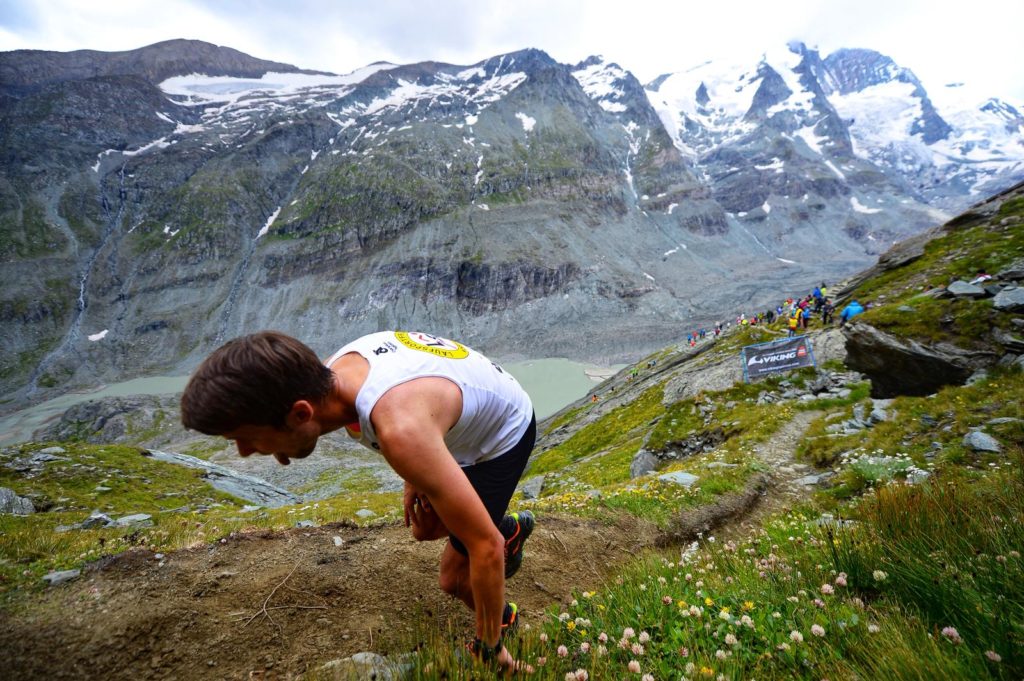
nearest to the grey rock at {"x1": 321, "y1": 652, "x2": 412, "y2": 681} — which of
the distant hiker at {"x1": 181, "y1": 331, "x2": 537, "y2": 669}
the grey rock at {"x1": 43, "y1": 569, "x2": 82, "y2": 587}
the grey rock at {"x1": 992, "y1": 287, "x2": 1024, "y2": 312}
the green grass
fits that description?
the distant hiker at {"x1": 181, "y1": 331, "x2": 537, "y2": 669}

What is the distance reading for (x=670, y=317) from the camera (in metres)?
152

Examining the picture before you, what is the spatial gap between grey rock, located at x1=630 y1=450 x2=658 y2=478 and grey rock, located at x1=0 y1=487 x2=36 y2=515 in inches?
811

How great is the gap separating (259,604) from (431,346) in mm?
3472

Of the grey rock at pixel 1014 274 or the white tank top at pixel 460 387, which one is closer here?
the white tank top at pixel 460 387

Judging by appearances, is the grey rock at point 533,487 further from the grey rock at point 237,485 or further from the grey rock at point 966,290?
the grey rock at point 966,290

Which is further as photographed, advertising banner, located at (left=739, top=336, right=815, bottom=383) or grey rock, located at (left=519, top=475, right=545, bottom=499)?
grey rock, located at (left=519, top=475, right=545, bottom=499)

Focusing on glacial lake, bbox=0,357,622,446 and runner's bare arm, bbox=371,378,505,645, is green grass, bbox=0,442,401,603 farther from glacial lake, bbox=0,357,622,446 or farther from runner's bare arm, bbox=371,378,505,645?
glacial lake, bbox=0,357,622,446

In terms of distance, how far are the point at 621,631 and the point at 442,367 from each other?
2.19 m

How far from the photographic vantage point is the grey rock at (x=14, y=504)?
579 inches

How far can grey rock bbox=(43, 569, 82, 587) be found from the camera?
450 centimetres

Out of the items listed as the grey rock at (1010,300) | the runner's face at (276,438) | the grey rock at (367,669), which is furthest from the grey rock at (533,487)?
the runner's face at (276,438)

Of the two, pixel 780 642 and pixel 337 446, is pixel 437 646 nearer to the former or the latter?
pixel 780 642

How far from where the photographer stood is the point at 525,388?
12431 centimetres

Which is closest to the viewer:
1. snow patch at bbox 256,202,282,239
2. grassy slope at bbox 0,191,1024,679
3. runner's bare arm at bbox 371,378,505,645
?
grassy slope at bbox 0,191,1024,679
